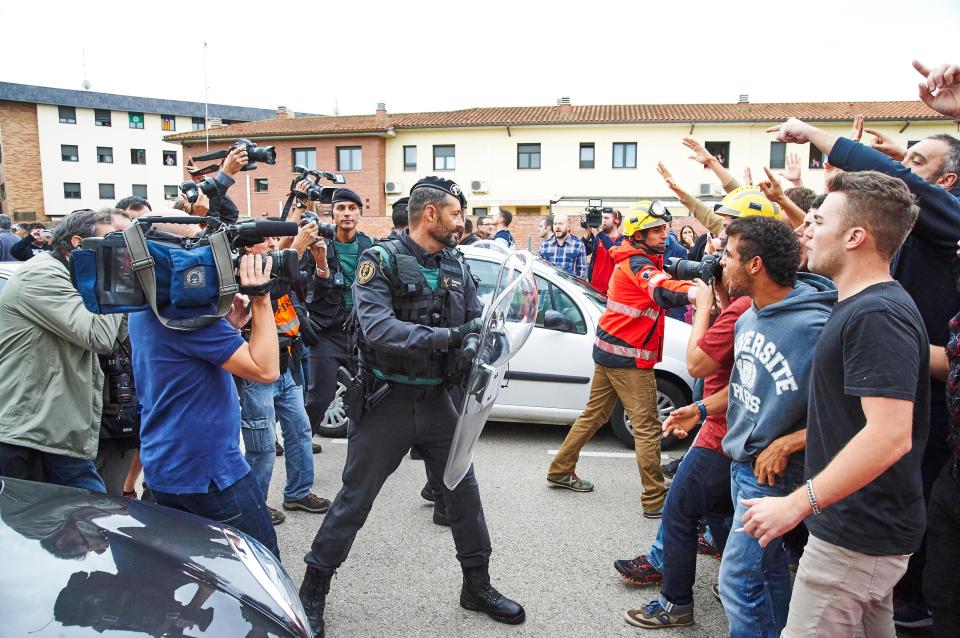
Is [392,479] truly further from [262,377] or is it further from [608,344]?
[262,377]

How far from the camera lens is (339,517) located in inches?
117

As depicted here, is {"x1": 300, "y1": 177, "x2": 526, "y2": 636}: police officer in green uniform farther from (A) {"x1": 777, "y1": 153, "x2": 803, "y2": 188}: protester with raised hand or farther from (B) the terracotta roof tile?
(B) the terracotta roof tile

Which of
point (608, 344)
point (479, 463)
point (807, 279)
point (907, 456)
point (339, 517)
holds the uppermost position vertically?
point (807, 279)

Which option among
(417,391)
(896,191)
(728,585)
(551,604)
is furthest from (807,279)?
(551,604)

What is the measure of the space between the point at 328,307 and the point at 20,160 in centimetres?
5896

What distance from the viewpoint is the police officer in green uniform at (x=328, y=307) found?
4.75 meters

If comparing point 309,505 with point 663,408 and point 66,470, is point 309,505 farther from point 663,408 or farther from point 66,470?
point 663,408

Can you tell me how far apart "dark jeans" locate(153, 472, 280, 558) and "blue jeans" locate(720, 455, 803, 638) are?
1701mm

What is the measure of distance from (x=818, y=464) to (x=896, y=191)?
827mm

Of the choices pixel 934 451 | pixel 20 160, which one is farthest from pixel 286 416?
pixel 20 160

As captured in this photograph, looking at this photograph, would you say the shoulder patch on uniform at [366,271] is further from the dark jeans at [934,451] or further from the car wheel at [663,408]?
the car wheel at [663,408]

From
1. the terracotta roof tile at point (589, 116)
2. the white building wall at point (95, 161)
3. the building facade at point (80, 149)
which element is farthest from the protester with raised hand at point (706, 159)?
the white building wall at point (95, 161)

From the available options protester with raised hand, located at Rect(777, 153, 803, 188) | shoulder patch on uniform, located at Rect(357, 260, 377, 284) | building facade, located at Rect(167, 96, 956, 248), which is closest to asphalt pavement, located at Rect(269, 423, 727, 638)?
shoulder patch on uniform, located at Rect(357, 260, 377, 284)

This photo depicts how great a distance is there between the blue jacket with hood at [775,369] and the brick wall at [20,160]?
59.2m
